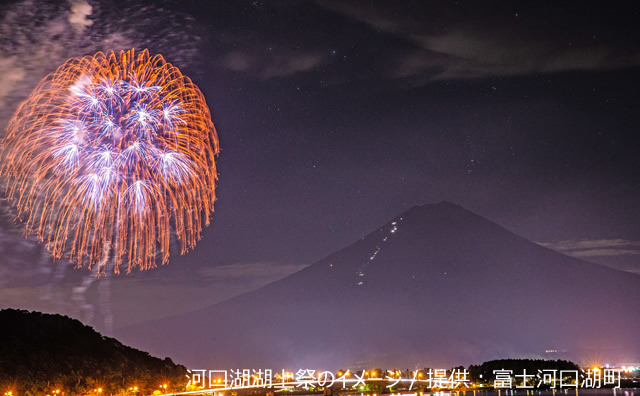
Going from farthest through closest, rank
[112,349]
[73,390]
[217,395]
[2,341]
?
[217,395] < [112,349] < [2,341] < [73,390]

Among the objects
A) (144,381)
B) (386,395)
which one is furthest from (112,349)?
(386,395)

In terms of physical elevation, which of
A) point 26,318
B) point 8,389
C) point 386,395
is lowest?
point 386,395

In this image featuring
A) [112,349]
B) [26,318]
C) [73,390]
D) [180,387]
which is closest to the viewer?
[73,390]

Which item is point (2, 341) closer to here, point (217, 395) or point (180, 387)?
point (180, 387)

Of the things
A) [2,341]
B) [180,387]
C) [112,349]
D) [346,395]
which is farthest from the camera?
[346,395]

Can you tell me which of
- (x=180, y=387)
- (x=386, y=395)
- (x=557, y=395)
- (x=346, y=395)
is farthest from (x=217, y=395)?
(x=557, y=395)

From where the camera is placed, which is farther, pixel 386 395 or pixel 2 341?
pixel 386 395

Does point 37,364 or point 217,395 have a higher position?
point 37,364

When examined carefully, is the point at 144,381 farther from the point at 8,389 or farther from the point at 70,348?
the point at 8,389

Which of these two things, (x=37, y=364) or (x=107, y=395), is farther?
(x=107, y=395)
